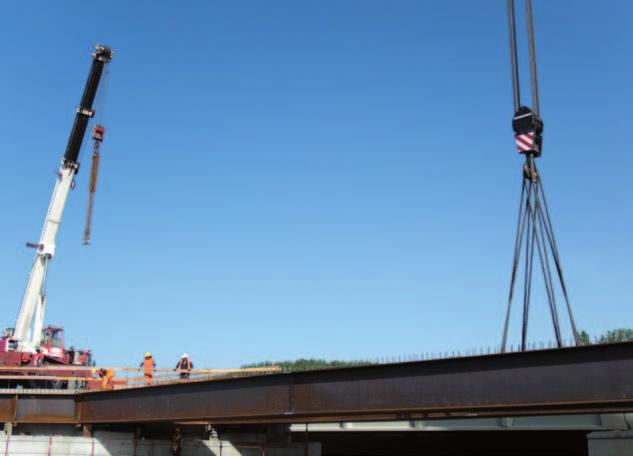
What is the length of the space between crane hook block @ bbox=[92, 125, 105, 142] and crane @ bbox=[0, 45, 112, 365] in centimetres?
105

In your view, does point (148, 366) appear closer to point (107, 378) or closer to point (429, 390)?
point (107, 378)

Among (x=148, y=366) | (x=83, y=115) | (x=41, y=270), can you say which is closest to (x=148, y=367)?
(x=148, y=366)

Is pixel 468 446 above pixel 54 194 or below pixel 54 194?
below

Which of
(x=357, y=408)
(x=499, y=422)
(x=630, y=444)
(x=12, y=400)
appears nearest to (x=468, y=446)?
(x=499, y=422)

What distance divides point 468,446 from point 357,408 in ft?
58.0

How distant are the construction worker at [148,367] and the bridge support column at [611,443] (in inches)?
604

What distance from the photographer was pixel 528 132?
19.4 metres

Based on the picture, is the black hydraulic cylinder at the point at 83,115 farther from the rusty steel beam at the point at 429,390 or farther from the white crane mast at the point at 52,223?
the rusty steel beam at the point at 429,390

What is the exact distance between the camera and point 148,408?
26328 millimetres

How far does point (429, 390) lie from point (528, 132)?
7161mm

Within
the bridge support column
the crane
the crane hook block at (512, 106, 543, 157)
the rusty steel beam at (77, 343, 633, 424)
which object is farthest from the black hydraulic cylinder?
the bridge support column

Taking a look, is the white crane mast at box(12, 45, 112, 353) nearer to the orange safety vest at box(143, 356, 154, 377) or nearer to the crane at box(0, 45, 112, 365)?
the crane at box(0, 45, 112, 365)

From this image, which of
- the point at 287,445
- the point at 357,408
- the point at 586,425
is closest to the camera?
the point at 357,408

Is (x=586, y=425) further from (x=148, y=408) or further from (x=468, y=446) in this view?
(x=148, y=408)
